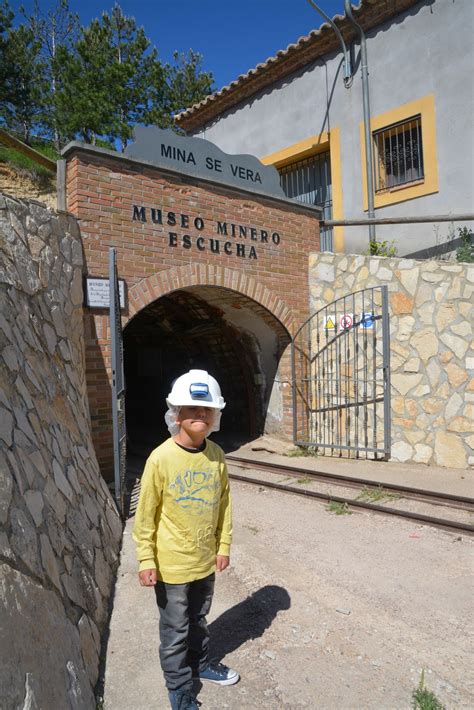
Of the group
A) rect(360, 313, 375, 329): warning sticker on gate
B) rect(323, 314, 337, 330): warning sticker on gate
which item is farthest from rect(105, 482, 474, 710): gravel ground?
rect(323, 314, 337, 330): warning sticker on gate

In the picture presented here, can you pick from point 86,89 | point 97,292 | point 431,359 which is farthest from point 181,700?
point 86,89

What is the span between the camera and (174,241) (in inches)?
247

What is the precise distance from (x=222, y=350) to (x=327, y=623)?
665 cm

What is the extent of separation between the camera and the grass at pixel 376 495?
528 cm

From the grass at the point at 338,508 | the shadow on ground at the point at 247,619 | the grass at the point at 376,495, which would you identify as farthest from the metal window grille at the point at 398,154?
the shadow on ground at the point at 247,619

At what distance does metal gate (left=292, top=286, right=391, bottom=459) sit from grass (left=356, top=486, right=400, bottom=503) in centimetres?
138

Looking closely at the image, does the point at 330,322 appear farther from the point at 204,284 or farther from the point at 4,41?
the point at 4,41

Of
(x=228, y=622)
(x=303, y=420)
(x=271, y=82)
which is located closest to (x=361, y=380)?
(x=303, y=420)

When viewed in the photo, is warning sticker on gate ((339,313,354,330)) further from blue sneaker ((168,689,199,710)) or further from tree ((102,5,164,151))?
tree ((102,5,164,151))

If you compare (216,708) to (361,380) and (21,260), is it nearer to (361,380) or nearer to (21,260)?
(21,260)

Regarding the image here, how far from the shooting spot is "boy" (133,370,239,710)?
2.23m

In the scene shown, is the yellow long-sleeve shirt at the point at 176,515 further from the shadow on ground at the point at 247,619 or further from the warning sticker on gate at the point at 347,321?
the warning sticker on gate at the point at 347,321

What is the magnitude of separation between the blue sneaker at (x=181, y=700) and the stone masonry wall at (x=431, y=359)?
Answer: 5341mm

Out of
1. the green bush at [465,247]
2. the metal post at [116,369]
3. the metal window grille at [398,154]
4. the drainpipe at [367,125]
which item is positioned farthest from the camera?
the drainpipe at [367,125]
